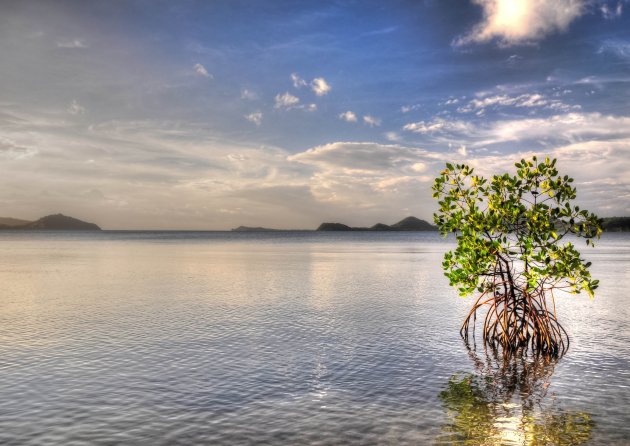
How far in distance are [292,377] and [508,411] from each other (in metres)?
6.92

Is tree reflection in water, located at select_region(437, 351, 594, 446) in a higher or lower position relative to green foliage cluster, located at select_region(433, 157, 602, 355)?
lower

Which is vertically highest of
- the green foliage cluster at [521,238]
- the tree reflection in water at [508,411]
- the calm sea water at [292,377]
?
the green foliage cluster at [521,238]

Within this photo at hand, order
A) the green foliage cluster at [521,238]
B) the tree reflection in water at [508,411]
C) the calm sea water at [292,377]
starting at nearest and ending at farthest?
the tree reflection in water at [508,411], the calm sea water at [292,377], the green foliage cluster at [521,238]

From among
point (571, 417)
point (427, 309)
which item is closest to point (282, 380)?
point (571, 417)

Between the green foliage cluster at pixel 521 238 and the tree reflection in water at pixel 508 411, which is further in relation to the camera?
the green foliage cluster at pixel 521 238

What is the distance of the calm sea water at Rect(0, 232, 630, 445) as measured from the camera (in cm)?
1311

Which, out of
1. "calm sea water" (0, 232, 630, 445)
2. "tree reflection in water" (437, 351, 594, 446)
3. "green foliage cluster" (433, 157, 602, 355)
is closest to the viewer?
"tree reflection in water" (437, 351, 594, 446)

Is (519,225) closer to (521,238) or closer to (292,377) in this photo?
(521,238)

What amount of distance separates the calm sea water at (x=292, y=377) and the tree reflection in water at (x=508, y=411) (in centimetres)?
5

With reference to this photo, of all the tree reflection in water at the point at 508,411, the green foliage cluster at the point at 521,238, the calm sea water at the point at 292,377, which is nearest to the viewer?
the tree reflection in water at the point at 508,411

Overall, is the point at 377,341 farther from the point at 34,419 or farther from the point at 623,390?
the point at 34,419

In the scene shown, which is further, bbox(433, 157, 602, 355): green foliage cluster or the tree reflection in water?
bbox(433, 157, 602, 355): green foliage cluster

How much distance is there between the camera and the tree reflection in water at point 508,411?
1271 cm

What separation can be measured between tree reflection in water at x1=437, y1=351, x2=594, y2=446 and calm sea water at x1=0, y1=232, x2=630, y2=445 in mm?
55
